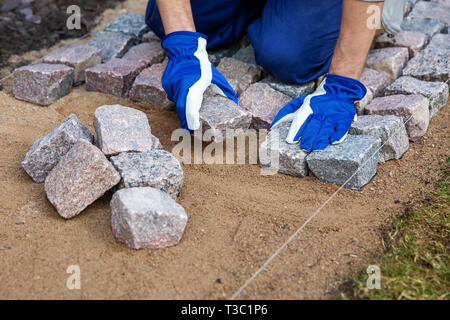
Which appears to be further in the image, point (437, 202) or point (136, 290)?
point (437, 202)

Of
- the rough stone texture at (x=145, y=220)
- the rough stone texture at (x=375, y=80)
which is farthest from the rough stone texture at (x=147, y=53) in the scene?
the rough stone texture at (x=145, y=220)

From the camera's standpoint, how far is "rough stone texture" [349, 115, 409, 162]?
265cm

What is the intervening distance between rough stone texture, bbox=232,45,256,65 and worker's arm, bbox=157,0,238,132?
1.87 feet

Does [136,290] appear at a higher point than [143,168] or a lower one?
lower

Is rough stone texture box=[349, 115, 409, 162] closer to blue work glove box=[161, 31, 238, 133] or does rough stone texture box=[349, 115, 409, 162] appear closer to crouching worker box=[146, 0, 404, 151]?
crouching worker box=[146, 0, 404, 151]

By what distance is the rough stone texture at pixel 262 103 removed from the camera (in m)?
3.00

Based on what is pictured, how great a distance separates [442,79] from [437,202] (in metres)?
1.26

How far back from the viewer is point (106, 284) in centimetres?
192

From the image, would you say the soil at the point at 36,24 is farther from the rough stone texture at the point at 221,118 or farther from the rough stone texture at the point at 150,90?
the rough stone texture at the point at 221,118

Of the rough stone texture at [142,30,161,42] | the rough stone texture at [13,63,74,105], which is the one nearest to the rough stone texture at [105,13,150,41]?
the rough stone texture at [142,30,161,42]

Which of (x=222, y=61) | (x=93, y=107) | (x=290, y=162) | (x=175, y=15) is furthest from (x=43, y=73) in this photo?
(x=290, y=162)

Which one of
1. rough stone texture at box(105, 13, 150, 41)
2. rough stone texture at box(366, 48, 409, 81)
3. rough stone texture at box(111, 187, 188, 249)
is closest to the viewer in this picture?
rough stone texture at box(111, 187, 188, 249)

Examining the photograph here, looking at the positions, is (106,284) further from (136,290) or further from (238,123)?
(238,123)

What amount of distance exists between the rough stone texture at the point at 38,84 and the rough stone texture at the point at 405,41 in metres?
2.49
